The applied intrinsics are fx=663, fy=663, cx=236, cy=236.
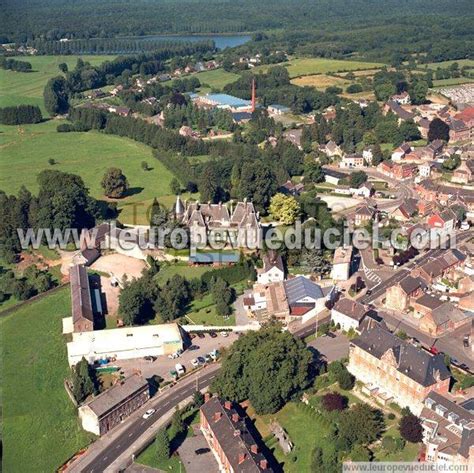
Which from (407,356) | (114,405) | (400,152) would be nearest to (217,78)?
(400,152)

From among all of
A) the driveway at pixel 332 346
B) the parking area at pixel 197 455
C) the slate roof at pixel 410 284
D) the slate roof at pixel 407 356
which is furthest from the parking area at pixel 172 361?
the slate roof at pixel 410 284

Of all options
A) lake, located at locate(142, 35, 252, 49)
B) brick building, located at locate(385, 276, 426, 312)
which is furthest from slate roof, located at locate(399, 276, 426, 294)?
lake, located at locate(142, 35, 252, 49)

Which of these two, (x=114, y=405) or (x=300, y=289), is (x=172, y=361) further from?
(x=300, y=289)

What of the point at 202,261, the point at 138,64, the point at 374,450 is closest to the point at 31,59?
the point at 138,64

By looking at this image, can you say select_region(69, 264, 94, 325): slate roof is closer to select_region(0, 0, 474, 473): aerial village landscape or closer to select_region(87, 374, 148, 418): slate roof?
select_region(0, 0, 474, 473): aerial village landscape

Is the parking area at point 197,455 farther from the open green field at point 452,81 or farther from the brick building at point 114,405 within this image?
the open green field at point 452,81

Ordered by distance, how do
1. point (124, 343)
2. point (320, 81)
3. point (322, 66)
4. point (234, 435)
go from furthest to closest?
point (322, 66) < point (320, 81) < point (124, 343) < point (234, 435)
